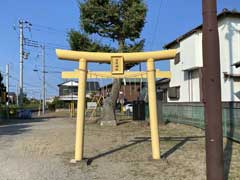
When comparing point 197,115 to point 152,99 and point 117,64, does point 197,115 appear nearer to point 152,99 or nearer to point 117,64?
point 152,99

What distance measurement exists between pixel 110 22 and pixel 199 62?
258 inches

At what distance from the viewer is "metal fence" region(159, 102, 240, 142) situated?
12672mm

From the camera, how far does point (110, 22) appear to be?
24047 mm

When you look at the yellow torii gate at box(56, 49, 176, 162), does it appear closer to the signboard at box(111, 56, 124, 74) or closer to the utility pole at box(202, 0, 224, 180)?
the signboard at box(111, 56, 124, 74)

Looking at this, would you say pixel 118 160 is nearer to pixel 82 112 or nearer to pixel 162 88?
pixel 82 112

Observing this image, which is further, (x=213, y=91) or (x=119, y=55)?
(x=119, y=55)

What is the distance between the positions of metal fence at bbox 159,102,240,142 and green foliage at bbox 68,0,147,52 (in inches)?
188

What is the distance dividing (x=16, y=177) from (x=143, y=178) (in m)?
2.68

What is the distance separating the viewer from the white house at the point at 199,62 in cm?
2278

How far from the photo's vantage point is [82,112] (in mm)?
9875

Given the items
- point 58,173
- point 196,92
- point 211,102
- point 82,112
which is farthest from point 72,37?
point 211,102

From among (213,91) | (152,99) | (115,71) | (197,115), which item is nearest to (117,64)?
(115,71)

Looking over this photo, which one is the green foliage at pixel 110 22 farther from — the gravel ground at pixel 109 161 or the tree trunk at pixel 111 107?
the gravel ground at pixel 109 161

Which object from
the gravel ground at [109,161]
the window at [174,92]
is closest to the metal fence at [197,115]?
the gravel ground at [109,161]
